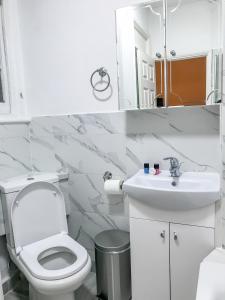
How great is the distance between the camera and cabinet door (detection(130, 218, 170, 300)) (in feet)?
5.17

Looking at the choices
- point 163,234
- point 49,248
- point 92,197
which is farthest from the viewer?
point 92,197

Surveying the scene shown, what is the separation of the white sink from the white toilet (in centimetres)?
55

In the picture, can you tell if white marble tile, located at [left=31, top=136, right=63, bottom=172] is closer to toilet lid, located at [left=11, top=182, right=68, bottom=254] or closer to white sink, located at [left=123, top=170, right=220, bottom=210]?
toilet lid, located at [left=11, top=182, right=68, bottom=254]

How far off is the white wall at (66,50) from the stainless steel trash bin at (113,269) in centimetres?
97

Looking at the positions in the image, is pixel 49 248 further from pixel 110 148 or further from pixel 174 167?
pixel 174 167

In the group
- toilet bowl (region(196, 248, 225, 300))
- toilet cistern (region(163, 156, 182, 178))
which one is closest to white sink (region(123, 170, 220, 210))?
toilet cistern (region(163, 156, 182, 178))

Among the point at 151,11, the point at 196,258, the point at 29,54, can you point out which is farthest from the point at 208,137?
the point at 29,54

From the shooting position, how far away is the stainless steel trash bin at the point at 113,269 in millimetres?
1750

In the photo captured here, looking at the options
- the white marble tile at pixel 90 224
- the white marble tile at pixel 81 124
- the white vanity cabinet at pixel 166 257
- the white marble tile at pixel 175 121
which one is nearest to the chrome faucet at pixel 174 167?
the white marble tile at pixel 175 121

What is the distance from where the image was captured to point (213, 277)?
1222 millimetres

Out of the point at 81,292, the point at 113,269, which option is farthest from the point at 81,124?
the point at 81,292

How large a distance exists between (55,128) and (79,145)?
26cm

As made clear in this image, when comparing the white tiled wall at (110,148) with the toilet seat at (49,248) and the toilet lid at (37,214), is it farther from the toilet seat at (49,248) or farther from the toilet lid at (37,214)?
the toilet seat at (49,248)

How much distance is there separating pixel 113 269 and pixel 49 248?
458mm
